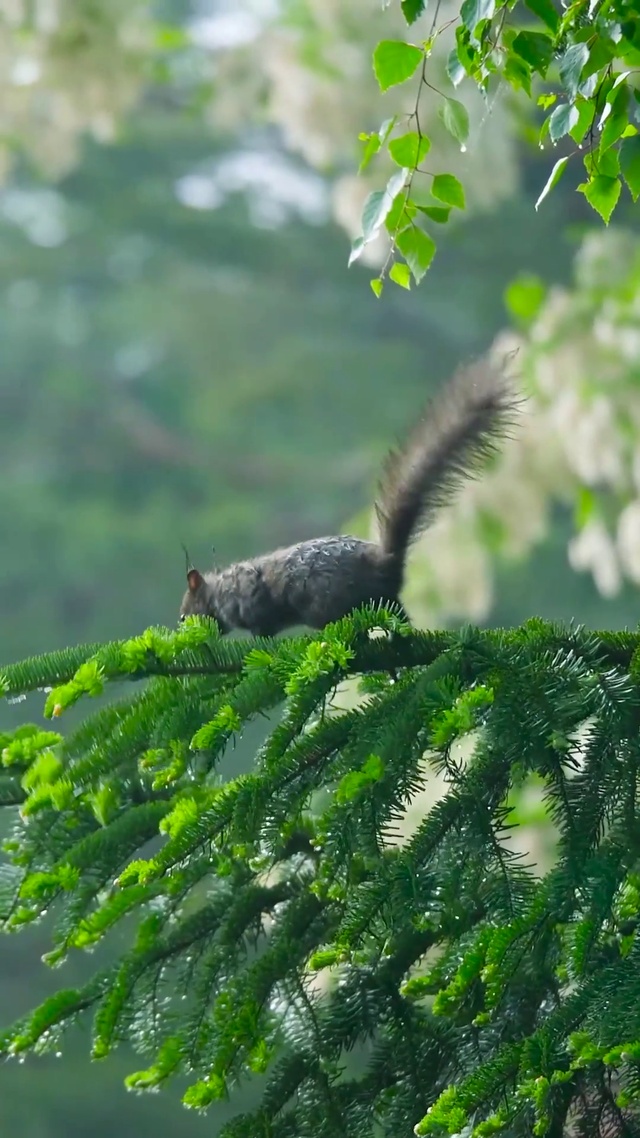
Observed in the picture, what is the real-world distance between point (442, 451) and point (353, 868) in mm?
587

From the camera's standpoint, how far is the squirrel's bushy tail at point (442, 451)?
1443mm

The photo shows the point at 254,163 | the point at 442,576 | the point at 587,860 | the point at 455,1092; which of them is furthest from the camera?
the point at 254,163

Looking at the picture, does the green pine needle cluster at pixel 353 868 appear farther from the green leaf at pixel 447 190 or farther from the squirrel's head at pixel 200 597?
the squirrel's head at pixel 200 597

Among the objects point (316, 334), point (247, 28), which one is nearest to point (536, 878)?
point (247, 28)

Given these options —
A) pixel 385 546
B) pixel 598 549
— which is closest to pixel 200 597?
pixel 385 546

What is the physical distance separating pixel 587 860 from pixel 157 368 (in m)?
6.53

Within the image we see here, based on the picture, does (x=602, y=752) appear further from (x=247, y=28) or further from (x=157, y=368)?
(x=157, y=368)

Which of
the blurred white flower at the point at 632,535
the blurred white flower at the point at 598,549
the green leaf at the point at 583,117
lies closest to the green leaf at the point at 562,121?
the green leaf at the point at 583,117

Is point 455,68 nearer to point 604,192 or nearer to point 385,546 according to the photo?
point 604,192

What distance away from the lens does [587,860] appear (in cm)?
99

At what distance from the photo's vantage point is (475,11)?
1.02 metres

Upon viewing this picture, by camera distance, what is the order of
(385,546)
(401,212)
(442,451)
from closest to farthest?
1. (401,212)
2. (442,451)
3. (385,546)

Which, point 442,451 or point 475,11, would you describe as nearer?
point 475,11

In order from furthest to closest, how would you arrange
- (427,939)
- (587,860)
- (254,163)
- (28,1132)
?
(254,163), (28,1132), (427,939), (587,860)
